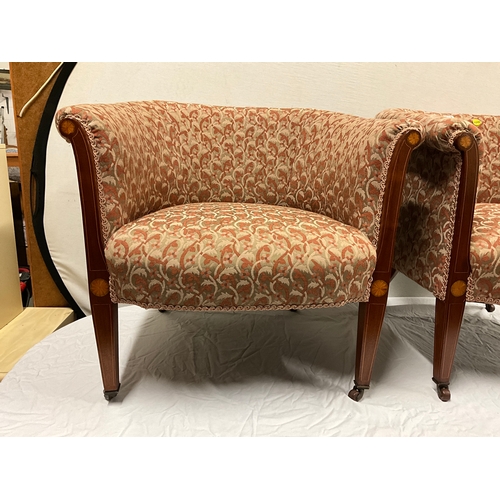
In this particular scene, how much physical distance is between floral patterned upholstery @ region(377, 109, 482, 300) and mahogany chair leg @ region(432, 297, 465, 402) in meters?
0.04

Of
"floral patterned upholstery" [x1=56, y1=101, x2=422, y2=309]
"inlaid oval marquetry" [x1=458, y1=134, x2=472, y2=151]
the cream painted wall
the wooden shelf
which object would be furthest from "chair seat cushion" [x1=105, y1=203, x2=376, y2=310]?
the cream painted wall

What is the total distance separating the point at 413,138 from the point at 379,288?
1.29 ft

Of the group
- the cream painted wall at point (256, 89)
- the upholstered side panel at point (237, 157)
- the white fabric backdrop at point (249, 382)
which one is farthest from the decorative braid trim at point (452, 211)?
the cream painted wall at point (256, 89)

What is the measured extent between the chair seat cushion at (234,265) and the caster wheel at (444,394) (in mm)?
420

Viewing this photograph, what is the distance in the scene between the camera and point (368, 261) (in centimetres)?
106

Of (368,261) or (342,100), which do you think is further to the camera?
(342,100)

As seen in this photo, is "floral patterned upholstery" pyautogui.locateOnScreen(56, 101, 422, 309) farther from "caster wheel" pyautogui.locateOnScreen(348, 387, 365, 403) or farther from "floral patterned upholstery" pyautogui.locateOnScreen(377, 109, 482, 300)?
"caster wheel" pyautogui.locateOnScreen(348, 387, 365, 403)

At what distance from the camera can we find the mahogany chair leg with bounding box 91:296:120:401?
108cm

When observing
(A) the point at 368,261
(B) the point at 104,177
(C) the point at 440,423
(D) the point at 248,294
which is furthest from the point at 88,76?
(C) the point at 440,423

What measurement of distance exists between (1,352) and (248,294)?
957mm

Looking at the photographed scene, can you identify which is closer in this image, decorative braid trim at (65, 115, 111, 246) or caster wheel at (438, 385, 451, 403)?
decorative braid trim at (65, 115, 111, 246)

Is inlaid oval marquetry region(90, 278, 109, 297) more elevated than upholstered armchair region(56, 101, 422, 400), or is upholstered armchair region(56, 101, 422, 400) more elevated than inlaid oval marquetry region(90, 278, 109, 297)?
upholstered armchair region(56, 101, 422, 400)

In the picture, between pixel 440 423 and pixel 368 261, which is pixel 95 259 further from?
pixel 440 423

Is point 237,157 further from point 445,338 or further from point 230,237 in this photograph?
point 445,338
